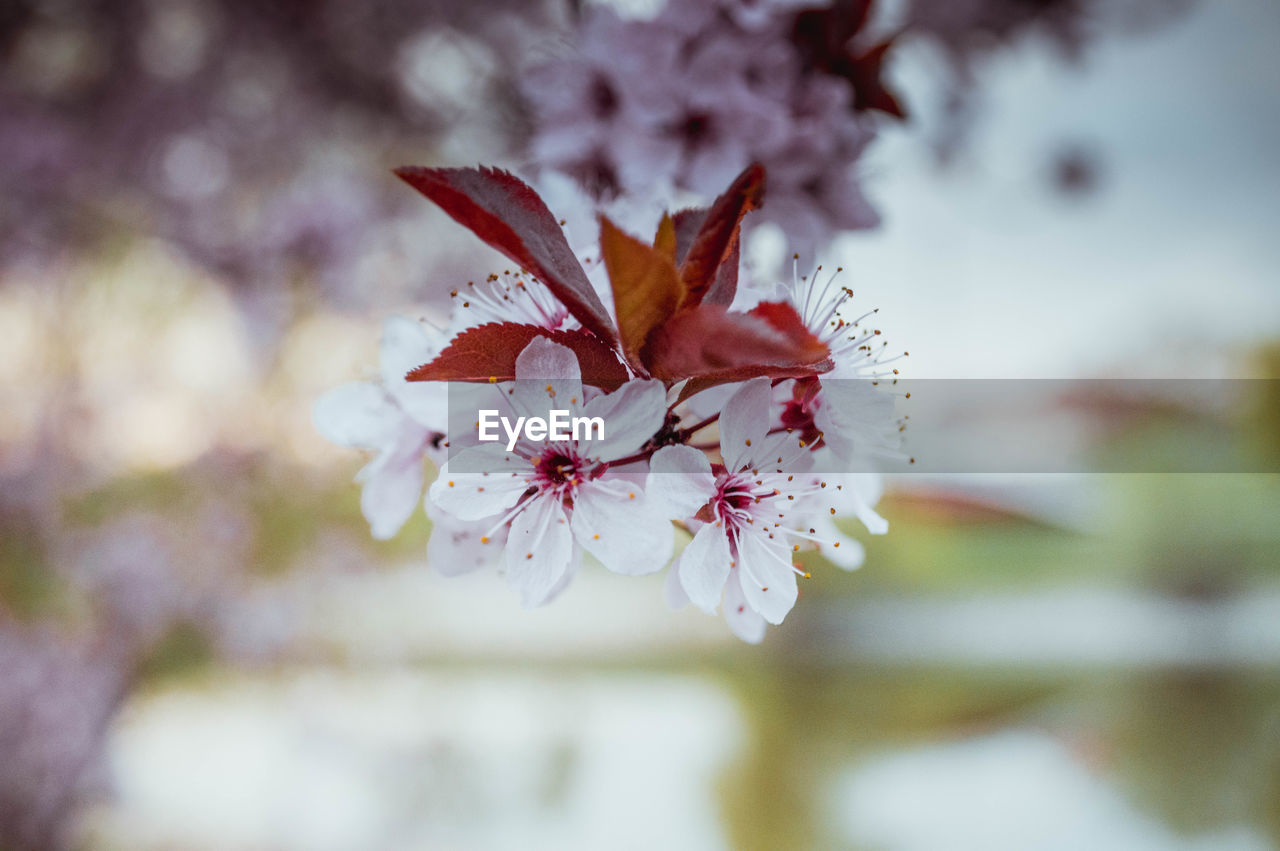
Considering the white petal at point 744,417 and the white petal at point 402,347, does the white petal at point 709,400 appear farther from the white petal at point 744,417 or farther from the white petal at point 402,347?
the white petal at point 402,347

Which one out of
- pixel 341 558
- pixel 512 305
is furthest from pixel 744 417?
pixel 341 558

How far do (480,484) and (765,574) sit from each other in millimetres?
127

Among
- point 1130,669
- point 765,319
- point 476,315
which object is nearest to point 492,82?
point 476,315

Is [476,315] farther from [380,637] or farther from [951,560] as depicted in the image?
[951,560]

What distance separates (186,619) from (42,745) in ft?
1.24

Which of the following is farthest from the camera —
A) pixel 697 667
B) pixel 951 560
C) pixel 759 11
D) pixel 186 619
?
pixel 951 560

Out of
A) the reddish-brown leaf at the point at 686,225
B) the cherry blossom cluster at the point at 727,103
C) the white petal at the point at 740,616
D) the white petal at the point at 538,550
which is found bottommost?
the white petal at the point at 740,616

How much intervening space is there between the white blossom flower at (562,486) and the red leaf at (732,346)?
2 cm

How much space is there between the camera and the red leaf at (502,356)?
0.30 meters

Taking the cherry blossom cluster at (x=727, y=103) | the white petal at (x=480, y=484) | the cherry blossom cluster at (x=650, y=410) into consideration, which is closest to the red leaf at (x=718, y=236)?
the cherry blossom cluster at (x=650, y=410)

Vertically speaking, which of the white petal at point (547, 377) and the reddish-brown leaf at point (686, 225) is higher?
the reddish-brown leaf at point (686, 225)

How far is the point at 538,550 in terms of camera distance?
30 cm

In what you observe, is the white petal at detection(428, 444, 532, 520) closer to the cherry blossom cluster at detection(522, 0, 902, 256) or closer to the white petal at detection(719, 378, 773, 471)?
the white petal at detection(719, 378, 773, 471)

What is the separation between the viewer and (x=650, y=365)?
0.97 feet
